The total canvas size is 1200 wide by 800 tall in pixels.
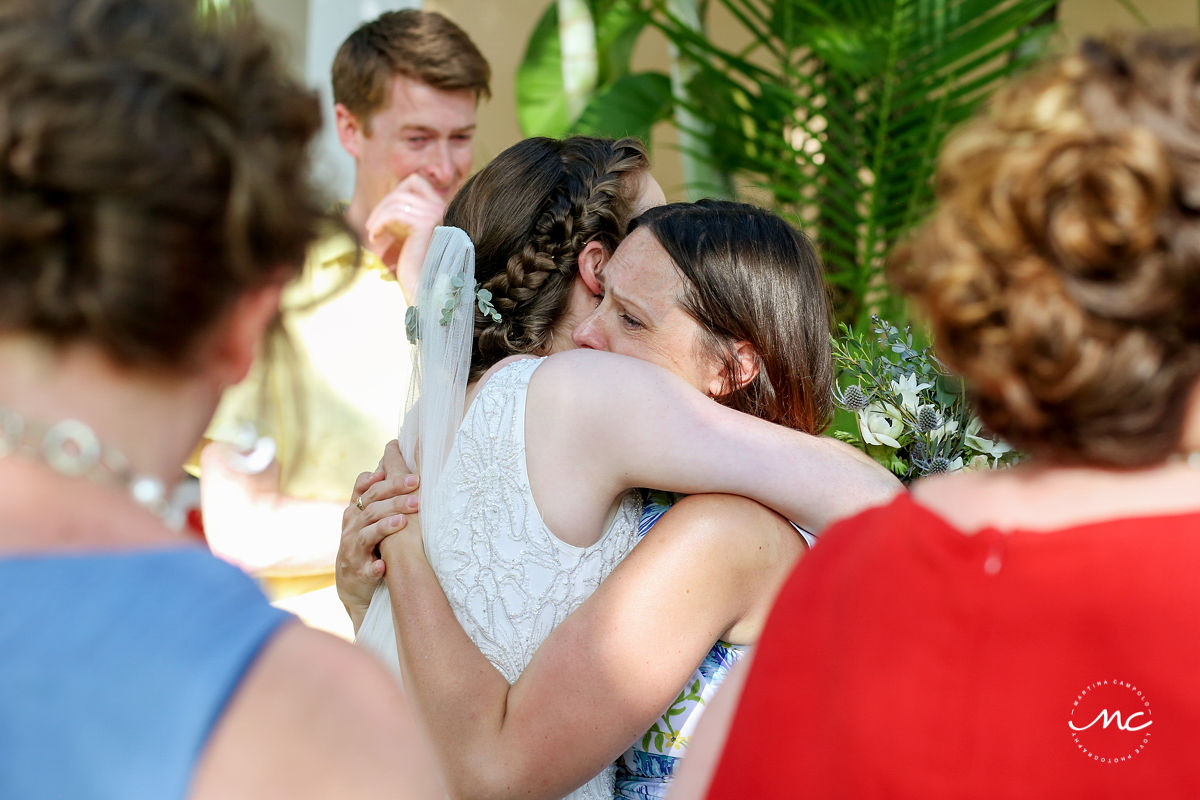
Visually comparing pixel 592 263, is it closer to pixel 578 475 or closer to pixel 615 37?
pixel 578 475

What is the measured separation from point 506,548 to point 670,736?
1.38 ft

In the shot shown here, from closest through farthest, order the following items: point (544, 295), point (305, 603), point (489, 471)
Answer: point (489, 471)
point (544, 295)
point (305, 603)

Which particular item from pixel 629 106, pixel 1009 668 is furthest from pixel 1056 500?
pixel 629 106

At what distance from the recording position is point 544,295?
238cm

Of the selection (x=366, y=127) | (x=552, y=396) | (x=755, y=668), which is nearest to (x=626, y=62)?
(x=366, y=127)

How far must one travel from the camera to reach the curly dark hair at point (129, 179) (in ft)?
2.95

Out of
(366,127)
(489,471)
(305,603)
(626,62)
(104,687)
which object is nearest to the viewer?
(104,687)

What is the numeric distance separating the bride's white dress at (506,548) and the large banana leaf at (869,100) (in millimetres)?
2446

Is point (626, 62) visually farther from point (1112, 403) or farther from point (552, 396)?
point (1112, 403)

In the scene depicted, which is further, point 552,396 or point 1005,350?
point 552,396

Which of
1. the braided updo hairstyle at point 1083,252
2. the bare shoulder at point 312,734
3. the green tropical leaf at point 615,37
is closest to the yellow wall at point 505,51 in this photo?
the green tropical leaf at point 615,37

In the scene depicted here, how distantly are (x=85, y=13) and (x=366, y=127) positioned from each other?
116 inches

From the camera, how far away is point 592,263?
239 cm

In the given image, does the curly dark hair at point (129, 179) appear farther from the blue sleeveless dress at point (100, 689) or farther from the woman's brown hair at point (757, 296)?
the woman's brown hair at point (757, 296)
